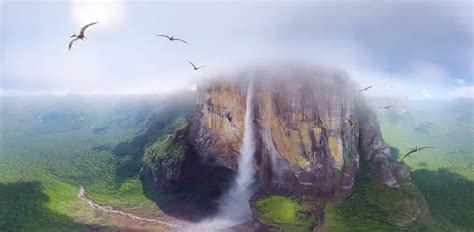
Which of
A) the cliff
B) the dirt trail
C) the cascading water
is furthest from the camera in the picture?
the cascading water

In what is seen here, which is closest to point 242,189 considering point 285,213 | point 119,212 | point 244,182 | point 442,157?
point 244,182

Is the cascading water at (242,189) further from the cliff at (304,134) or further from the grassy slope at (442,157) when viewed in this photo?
the grassy slope at (442,157)

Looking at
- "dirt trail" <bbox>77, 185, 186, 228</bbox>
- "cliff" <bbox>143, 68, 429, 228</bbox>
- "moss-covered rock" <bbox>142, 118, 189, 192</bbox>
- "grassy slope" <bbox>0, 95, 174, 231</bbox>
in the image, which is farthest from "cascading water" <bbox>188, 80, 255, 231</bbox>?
"grassy slope" <bbox>0, 95, 174, 231</bbox>

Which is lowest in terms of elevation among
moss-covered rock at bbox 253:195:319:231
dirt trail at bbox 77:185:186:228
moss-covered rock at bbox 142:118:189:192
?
dirt trail at bbox 77:185:186:228

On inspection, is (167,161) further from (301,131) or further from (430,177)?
(430,177)

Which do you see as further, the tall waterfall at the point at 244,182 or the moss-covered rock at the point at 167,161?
the moss-covered rock at the point at 167,161

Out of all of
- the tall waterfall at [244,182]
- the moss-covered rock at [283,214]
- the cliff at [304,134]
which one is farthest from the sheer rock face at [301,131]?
the moss-covered rock at [283,214]

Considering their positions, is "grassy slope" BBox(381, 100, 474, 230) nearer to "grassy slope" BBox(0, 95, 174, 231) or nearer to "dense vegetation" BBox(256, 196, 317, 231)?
"dense vegetation" BBox(256, 196, 317, 231)

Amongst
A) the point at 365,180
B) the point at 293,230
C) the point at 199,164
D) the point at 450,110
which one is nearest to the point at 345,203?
the point at 365,180
